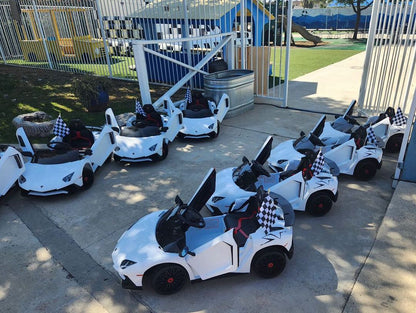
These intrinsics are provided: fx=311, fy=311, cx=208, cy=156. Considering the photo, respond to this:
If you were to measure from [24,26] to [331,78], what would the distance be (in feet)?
51.0

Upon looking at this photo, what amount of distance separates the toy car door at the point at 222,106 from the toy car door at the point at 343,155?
3142 mm

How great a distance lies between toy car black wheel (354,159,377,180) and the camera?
5.34 m

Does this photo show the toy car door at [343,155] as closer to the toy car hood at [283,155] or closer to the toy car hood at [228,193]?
the toy car hood at [283,155]

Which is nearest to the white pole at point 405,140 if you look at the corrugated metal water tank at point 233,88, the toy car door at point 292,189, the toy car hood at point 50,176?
the toy car door at point 292,189

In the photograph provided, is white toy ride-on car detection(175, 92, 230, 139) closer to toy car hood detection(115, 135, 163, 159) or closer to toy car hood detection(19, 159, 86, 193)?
toy car hood detection(115, 135, 163, 159)

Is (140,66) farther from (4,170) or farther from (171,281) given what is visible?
(171,281)

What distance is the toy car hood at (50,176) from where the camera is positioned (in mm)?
5020

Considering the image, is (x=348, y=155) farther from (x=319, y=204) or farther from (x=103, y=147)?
(x=103, y=147)

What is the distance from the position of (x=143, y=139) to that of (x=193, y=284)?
11.2 feet

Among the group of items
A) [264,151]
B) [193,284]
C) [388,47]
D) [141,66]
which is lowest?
[193,284]

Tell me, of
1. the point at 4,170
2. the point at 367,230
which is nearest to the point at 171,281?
the point at 367,230

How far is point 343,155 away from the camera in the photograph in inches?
212

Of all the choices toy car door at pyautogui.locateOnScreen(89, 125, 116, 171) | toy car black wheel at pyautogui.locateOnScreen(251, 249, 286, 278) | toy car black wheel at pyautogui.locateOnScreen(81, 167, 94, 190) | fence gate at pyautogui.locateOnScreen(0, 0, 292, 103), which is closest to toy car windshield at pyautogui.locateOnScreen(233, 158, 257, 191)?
toy car black wheel at pyautogui.locateOnScreen(251, 249, 286, 278)

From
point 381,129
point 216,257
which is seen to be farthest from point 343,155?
point 216,257
